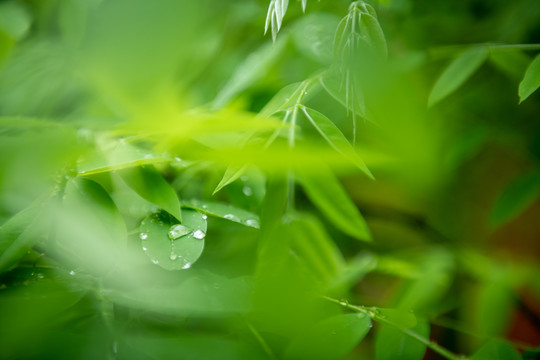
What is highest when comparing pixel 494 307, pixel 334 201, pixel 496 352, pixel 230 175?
pixel 230 175

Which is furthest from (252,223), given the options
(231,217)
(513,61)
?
(513,61)

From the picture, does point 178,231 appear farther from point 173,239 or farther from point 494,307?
point 494,307

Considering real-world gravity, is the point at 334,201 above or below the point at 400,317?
above

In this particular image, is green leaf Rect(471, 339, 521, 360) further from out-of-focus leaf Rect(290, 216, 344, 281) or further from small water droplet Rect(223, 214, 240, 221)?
small water droplet Rect(223, 214, 240, 221)

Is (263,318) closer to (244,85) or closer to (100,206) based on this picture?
(100,206)

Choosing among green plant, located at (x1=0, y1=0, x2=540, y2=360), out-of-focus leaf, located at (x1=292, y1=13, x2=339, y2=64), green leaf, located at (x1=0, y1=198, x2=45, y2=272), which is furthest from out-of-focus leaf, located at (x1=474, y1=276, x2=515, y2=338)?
green leaf, located at (x1=0, y1=198, x2=45, y2=272)

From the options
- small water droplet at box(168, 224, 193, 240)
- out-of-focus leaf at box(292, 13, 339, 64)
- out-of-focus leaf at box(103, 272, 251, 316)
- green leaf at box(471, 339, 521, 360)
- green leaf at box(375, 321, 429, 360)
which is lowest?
green leaf at box(471, 339, 521, 360)
